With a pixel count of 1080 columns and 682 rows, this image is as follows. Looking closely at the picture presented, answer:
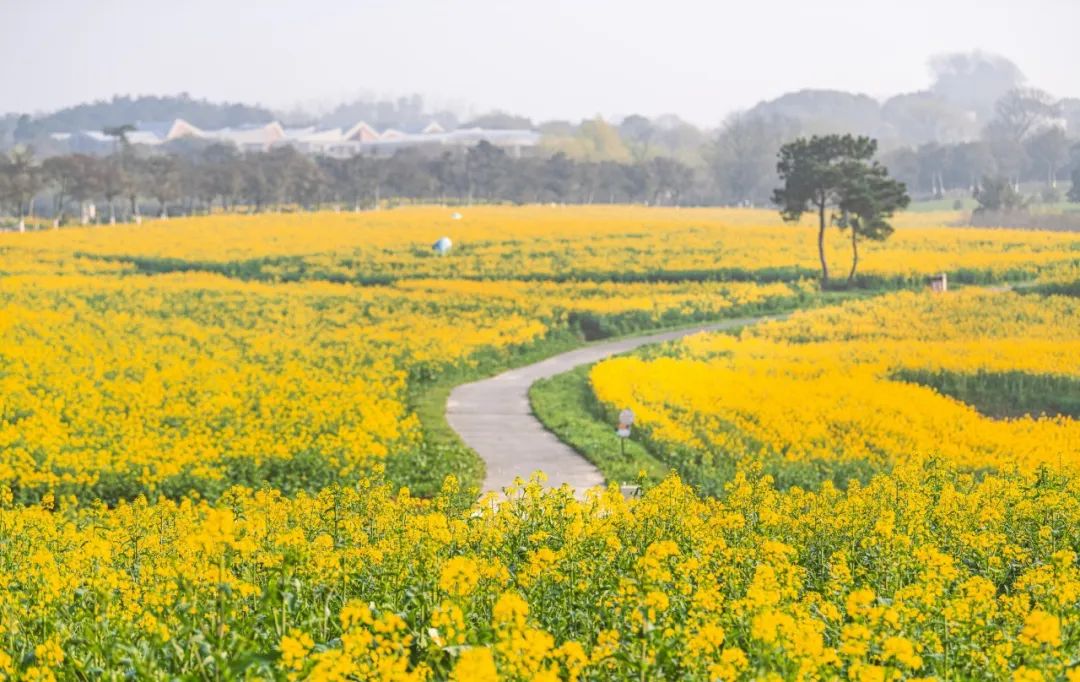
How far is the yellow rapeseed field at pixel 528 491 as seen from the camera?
8.66 meters

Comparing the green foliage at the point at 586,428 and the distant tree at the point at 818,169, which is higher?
the distant tree at the point at 818,169

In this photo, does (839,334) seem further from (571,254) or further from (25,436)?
(571,254)

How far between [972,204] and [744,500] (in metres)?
110

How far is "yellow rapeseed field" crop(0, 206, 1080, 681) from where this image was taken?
866 cm

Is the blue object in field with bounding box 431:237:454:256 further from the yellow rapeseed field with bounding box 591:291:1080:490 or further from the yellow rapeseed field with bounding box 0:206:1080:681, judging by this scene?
the yellow rapeseed field with bounding box 591:291:1080:490

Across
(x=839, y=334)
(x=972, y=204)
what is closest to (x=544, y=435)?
(x=839, y=334)

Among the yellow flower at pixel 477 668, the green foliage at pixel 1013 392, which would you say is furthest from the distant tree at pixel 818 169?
the yellow flower at pixel 477 668

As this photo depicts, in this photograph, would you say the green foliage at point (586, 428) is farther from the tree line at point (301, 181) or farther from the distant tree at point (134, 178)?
the distant tree at point (134, 178)

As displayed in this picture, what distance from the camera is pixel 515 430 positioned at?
26391 millimetres

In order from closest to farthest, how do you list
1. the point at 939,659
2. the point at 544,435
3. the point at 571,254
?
the point at 939,659 → the point at 544,435 → the point at 571,254

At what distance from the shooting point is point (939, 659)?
8789 mm

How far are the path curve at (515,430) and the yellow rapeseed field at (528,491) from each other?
123 cm

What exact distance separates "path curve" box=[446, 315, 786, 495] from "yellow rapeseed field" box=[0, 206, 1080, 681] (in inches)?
48.3

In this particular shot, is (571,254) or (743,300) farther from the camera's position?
(571,254)
